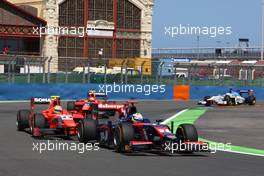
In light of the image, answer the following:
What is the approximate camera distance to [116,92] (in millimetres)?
35000

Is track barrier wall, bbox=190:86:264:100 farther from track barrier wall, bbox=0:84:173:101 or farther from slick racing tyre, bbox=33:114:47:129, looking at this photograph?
slick racing tyre, bbox=33:114:47:129

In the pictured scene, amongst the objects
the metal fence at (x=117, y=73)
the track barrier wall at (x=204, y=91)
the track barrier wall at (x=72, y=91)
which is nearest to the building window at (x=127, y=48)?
the metal fence at (x=117, y=73)

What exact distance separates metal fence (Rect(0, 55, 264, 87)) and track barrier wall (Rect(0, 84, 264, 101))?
0.42m

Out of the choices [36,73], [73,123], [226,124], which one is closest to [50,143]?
[73,123]

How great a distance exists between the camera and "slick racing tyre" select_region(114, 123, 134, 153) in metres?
12.4

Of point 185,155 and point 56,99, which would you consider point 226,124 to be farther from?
point 185,155

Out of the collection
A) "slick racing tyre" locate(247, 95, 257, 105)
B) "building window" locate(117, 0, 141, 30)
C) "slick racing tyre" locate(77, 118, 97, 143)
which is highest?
"building window" locate(117, 0, 141, 30)

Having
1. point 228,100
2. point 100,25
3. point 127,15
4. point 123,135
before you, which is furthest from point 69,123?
point 127,15

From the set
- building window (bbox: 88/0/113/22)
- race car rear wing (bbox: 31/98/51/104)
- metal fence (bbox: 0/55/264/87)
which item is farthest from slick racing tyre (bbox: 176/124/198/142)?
building window (bbox: 88/0/113/22)

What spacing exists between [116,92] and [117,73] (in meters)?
2.08

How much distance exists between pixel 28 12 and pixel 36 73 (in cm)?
3231

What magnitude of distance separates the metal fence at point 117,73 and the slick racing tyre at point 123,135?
20.4 metres

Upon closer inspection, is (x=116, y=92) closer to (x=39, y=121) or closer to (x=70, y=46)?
(x=39, y=121)

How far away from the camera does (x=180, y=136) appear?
13.0 m
